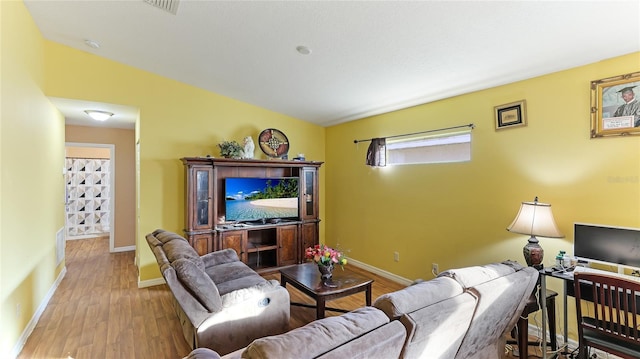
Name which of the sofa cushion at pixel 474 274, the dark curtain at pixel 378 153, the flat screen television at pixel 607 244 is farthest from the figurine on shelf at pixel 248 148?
the flat screen television at pixel 607 244

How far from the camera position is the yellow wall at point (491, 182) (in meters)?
2.39

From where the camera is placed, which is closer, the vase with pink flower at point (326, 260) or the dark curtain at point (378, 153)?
the vase with pink flower at point (326, 260)

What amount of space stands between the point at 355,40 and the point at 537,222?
7.13 feet

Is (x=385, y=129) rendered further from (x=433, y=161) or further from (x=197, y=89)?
(x=197, y=89)

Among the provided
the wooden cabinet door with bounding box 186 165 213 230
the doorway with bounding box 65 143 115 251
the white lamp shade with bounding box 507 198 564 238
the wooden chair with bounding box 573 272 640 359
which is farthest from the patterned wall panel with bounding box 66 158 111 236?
the wooden chair with bounding box 573 272 640 359

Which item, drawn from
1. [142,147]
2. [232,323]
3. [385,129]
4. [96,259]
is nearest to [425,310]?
[232,323]

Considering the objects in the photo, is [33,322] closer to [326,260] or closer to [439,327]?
[326,260]

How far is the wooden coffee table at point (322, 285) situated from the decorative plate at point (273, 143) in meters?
2.14

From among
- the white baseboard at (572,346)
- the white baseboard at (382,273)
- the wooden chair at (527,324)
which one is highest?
the wooden chair at (527,324)

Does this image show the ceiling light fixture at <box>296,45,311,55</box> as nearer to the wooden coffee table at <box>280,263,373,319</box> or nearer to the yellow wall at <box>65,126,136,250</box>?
the wooden coffee table at <box>280,263,373,319</box>

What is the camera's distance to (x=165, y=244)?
2670 mm

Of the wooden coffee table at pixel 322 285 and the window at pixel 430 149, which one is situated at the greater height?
the window at pixel 430 149

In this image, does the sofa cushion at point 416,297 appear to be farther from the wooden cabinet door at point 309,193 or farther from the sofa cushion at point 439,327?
the wooden cabinet door at point 309,193

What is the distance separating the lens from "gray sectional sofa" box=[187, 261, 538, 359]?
1119 millimetres
